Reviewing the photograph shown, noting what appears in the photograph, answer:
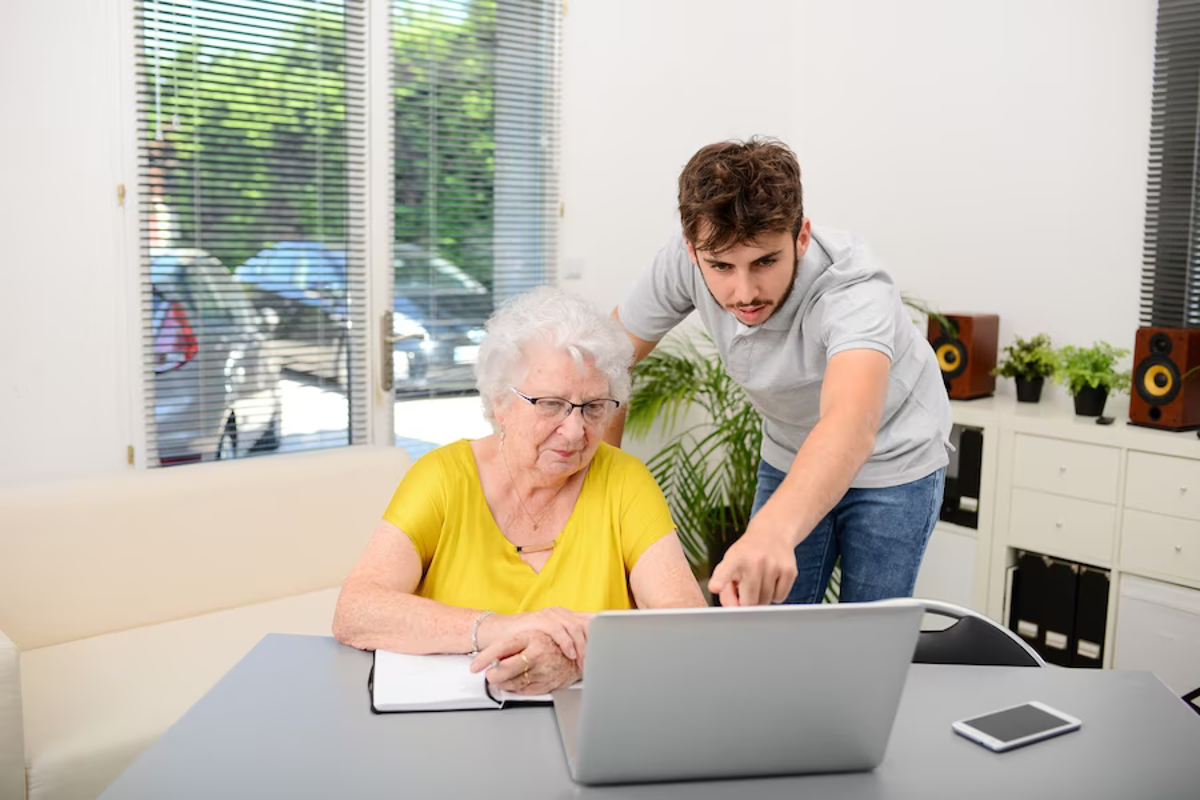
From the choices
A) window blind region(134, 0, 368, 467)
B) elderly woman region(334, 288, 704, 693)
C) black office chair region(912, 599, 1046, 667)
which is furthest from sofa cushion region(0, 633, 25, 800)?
black office chair region(912, 599, 1046, 667)

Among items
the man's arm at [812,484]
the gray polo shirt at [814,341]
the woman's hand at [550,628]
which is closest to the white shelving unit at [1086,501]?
the gray polo shirt at [814,341]

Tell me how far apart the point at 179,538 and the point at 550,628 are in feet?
5.75

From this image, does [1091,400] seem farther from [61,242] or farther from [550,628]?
[61,242]

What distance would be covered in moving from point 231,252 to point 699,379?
168 centimetres

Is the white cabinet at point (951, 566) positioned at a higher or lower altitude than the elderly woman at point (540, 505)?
lower

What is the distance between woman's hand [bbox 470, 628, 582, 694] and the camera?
1.44 m

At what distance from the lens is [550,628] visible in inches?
59.4

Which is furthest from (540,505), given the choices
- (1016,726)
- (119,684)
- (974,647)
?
(119,684)

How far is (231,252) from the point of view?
326 centimetres

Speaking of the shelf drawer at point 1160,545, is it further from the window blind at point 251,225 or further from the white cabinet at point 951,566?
the window blind at point 251,225

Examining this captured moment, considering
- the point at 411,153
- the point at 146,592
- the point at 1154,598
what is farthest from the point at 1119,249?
the point at 146,592

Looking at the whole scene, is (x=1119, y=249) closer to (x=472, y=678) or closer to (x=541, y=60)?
(x=541, y=60)

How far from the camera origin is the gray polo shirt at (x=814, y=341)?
201 centimetres

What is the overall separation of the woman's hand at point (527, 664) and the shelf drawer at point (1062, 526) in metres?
2.46
